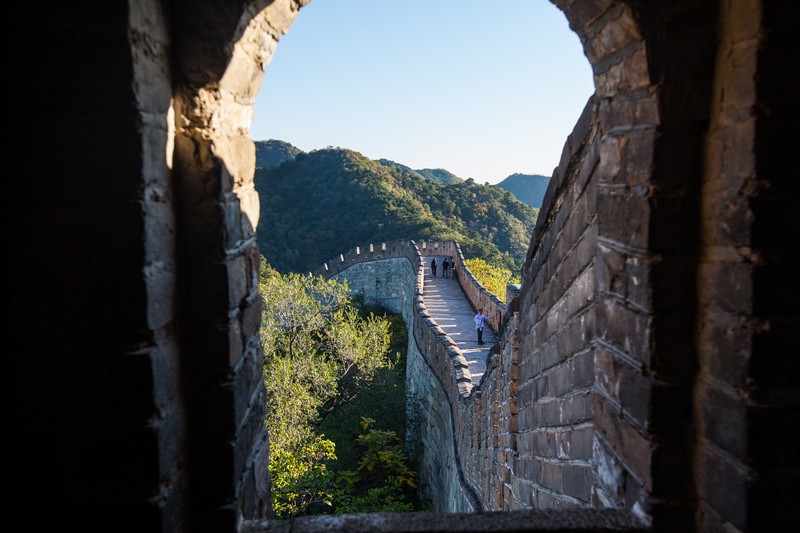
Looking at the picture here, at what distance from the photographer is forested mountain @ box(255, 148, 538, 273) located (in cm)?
3562

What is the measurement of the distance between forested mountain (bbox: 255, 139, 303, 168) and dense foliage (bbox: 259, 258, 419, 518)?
5082 centimetres

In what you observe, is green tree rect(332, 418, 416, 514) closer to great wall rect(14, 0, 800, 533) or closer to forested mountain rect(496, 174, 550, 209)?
great wall rect(14, 0, 800, 533)

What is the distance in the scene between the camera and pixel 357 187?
40.2 m

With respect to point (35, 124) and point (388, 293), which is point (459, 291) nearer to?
point (388, 293)

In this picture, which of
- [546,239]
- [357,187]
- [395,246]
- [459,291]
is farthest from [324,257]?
[546,239]

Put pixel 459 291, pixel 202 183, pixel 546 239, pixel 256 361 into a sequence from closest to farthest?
1. pixel 202 183
2. pixel 256 361
3. pixel 546 239
4. pixel 459 291

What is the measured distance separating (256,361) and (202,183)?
68cm

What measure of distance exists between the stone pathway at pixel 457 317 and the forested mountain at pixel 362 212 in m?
12.4

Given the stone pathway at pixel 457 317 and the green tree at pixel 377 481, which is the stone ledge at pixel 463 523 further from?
the green tree at pixel 377 481

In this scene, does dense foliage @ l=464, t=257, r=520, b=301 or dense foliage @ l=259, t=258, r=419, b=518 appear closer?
dense foliage @ l=259, t=258, r=419, b=518

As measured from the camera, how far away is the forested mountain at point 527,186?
255 ft

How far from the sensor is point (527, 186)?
261ft

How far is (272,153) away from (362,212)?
1320 inches

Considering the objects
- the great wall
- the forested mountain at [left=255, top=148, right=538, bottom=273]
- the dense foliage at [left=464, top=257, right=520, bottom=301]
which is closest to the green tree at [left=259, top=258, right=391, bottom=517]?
the dense foliage at [left=464, top=257, right=520, bottom=301]
